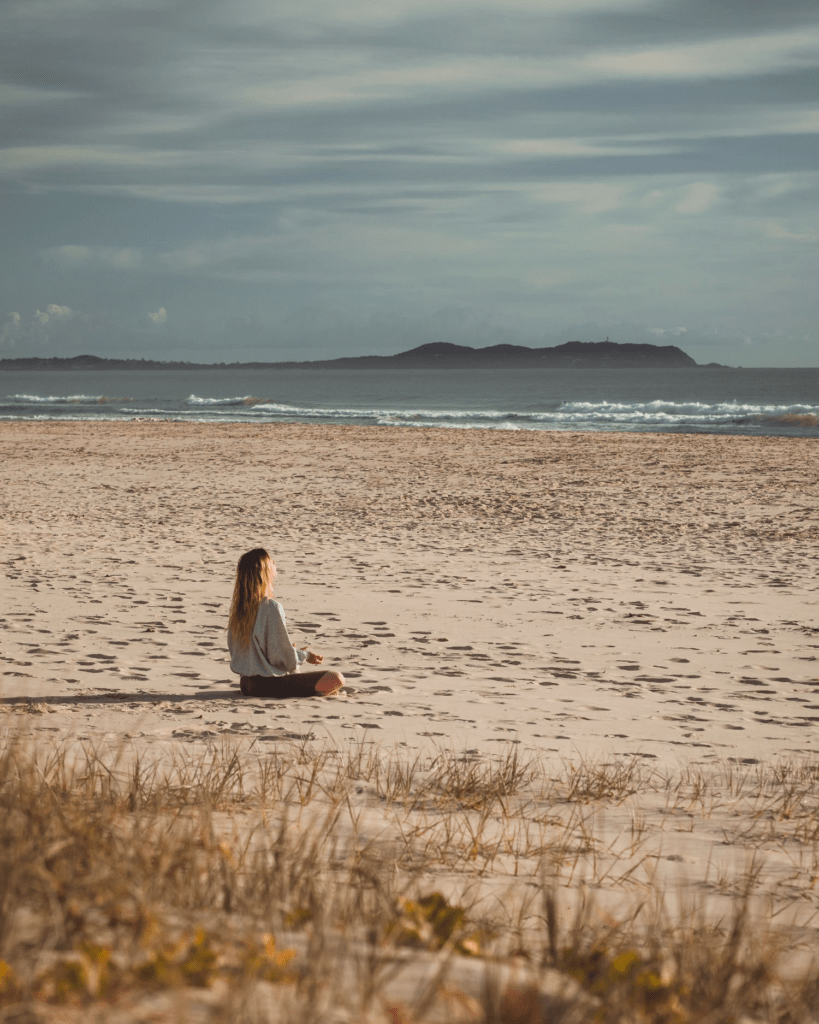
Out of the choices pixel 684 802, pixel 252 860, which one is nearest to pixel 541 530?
pixel 684 802

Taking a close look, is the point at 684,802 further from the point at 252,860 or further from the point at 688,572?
the point at 688,572

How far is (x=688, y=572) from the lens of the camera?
34.2 ft

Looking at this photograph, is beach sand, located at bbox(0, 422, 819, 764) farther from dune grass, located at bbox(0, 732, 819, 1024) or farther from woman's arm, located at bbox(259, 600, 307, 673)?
dune grass, located at bbox(0, 732, 819, 1024)

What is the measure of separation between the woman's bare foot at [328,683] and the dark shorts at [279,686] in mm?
69

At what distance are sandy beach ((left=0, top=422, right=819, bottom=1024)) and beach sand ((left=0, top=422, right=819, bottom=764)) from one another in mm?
41

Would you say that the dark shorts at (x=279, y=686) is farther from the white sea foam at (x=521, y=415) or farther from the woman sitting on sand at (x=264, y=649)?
the white sea foam at (x=521, y=415)

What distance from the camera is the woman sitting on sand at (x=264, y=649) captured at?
6.14 metres

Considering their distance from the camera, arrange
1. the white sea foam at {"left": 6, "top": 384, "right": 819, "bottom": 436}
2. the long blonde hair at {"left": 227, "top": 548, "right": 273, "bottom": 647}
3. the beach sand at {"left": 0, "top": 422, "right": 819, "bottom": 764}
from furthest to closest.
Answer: the white sea foam at {"left": 6, "top": 384, "right": 819, "bottom": 436}
the long blonde hair at {"left": 227, "top": 548, "right": 273, "bottom": 647}
the beach sand at {"left": 0, "top": 422, "right": 819, "bottom": 764}

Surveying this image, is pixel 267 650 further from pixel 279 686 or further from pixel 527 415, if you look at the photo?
pixel 527 415

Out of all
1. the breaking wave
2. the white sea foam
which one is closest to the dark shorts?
the breaking wave

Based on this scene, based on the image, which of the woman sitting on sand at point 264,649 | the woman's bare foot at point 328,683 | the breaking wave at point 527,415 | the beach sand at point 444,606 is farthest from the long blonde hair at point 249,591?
the breaking wave at point 527,415

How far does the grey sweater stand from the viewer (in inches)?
243

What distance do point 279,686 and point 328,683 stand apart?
1.18 ft

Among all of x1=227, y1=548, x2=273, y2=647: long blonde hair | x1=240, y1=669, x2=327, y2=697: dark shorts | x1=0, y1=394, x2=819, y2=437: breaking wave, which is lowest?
x1=240, y1=669, x2=327, y2=697: dark shorts
